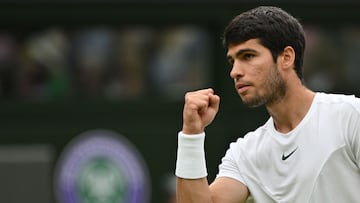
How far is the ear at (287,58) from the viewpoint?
18.7ft

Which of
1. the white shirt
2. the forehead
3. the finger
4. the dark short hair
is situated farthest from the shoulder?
the finger

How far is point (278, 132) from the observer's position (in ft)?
18.9

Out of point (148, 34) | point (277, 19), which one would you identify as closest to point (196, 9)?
point (148, 34)

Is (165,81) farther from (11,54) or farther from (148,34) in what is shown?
(11,54)

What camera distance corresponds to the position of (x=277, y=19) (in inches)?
225

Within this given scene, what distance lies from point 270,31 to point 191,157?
711 mm

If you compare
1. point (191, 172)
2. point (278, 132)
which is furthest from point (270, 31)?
point (191, 172)

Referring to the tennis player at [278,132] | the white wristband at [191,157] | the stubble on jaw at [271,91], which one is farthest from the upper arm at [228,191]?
the stubble on jaw at [271,91]

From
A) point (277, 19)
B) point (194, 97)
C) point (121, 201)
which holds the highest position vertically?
point (277, 19)

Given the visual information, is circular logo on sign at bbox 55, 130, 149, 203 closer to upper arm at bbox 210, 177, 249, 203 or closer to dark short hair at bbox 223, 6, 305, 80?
upper arm at bbox 210, 177, 249, 203

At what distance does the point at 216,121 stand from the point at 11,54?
73.3 inches

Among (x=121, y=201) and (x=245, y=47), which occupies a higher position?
(x=245, y=47)

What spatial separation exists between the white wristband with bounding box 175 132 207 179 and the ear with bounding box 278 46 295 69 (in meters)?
0.52

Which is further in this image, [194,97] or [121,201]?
[121,201]
